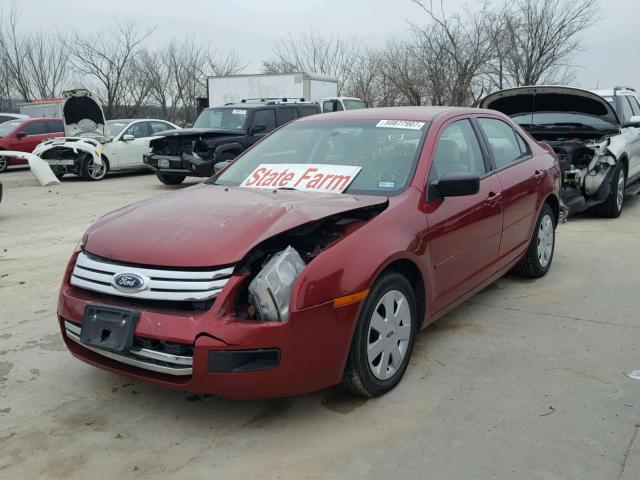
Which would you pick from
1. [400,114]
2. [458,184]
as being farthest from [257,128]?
[458,184]

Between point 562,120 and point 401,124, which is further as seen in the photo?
point 562,120

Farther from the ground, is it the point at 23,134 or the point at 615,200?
the point at 23,134

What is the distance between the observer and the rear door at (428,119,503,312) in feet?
11.6

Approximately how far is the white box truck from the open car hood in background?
607cm

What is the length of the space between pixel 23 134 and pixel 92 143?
3.30 m

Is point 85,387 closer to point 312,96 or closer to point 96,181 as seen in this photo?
point 96,181

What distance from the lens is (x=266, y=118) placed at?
12.6m

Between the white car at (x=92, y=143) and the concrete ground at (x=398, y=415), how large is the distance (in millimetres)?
10212

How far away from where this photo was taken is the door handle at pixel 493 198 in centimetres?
403

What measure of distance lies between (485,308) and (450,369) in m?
1.21

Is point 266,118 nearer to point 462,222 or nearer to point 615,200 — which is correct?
point 615,200

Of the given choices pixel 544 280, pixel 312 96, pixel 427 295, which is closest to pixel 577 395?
pixel 427 295

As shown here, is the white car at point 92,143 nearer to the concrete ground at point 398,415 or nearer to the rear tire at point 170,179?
the rear tire at point 170,179

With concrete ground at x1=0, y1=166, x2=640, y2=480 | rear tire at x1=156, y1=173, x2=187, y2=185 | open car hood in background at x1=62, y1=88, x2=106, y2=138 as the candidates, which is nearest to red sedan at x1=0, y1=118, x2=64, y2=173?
open car hood in background at x1=62, y1=88, x2=106, y2=138
